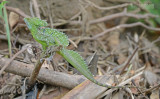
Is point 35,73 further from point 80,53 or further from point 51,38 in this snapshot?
point 80,53

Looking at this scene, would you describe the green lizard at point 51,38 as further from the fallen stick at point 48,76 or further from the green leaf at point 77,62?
the fallen stick at point 48,76

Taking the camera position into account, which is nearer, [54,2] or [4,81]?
[4,81]

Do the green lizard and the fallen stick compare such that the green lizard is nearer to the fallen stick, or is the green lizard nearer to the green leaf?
the green leaf

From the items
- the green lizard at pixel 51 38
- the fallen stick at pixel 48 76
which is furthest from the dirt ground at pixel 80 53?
the green lizard at pixel 51 38

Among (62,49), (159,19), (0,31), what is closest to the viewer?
(62,49)

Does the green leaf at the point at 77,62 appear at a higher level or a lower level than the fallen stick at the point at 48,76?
higher

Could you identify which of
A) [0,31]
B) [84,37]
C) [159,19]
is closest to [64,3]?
[84,37]

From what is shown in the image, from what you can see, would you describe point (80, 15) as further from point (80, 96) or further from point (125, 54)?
point (80, 96)

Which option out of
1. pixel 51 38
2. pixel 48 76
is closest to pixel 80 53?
pixel 48 76
